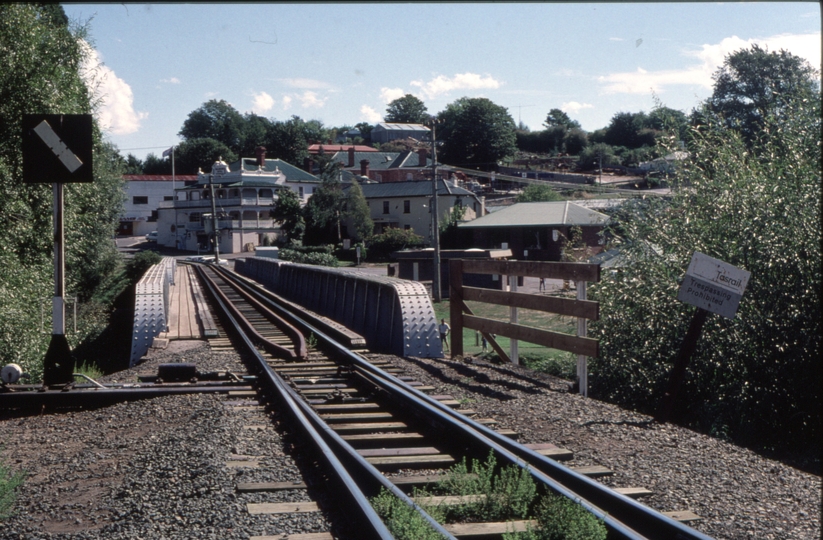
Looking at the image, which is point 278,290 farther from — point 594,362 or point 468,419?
point 468,419

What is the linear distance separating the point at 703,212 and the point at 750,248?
1492 mm

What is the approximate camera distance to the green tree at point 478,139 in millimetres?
100438

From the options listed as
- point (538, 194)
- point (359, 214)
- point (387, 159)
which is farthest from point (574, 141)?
point (359, 214)

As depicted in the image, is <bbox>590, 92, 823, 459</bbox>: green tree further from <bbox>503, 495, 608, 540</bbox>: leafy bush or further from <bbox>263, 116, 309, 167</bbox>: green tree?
<bbox>263, 116, 309, 167</bbox>: green tree

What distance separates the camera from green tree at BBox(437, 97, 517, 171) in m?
100

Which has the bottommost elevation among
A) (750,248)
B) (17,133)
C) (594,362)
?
(594,362)

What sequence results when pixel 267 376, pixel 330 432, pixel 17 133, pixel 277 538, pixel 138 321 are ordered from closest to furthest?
pixel 277 538 → pixel 330 432 → pixel 267 376 → pixel 138 321 → pixel 17 133

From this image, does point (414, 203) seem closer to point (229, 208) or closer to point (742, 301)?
point (229, 208)

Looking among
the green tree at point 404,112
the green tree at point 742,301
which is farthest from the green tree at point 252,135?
the green tree at point 742,301

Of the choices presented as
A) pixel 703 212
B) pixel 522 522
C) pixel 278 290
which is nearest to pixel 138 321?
pixel 703 212

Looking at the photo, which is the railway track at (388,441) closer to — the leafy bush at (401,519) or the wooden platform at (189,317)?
the leafy bush at (401,519)

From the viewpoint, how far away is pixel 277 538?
3.83 meters

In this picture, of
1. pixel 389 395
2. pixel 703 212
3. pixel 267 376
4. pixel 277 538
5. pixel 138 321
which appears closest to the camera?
pixel 277 538

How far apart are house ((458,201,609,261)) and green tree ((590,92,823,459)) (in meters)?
41.1
